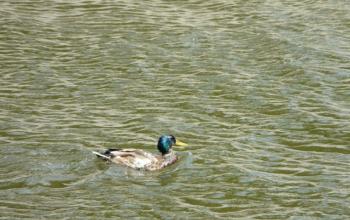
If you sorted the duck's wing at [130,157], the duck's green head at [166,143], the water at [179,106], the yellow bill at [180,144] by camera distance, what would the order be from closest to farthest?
the water at [179,106], the duck's wing at [130,157], the duck's green head at [166,143], the yellow bill at [180,144]

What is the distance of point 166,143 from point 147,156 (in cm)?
38

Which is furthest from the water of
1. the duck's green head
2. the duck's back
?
the duck's green head

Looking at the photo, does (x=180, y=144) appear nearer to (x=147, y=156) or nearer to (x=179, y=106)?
(x=147, y=156)

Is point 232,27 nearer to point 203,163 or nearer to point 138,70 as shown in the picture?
point 138,70

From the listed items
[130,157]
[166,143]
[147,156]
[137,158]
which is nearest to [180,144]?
[166,143]

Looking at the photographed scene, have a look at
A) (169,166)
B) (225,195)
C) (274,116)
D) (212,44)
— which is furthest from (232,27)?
(225,195)

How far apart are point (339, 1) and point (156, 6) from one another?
4.41 meters

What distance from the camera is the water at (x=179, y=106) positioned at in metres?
12.6

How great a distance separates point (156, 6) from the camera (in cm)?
2344

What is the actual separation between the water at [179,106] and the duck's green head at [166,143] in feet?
0.89

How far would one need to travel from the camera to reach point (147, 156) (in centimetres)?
1421

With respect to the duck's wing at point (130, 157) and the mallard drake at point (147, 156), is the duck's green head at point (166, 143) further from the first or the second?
the duck's wing at point (130, 157)

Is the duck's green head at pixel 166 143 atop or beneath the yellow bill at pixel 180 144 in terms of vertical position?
atop

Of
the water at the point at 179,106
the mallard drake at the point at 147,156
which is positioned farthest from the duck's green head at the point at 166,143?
the water at the point at 179,106
